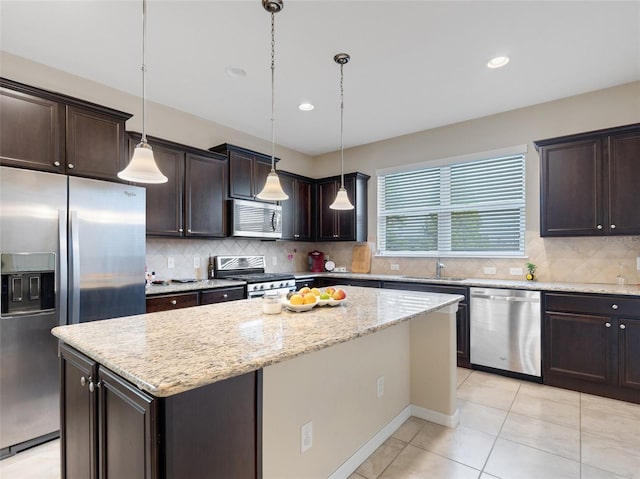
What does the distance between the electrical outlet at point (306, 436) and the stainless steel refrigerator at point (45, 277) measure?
179 cm

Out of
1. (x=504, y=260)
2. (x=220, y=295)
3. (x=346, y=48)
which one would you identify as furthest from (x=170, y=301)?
(x=504, y=260)

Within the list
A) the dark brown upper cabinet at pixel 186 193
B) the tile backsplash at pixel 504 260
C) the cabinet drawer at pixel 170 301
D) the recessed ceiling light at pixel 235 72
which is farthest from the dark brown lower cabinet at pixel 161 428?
the recessed ceiling light at pixel 235 72

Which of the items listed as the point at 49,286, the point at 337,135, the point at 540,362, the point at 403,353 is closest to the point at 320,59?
the point at 337,135

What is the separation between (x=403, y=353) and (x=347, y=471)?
92cm

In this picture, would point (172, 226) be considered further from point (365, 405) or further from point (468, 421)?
point (468, 421)

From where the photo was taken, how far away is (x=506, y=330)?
3.29 m

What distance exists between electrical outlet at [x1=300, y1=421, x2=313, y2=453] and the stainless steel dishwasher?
96.4 inches

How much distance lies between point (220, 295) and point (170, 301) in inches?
19.9

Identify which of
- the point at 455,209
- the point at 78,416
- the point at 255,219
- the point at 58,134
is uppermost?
the point at 58,134

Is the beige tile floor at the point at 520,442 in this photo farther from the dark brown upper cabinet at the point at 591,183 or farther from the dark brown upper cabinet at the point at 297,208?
the dark brown upper cabinet at the point at 297,208

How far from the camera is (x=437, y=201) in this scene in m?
4.43

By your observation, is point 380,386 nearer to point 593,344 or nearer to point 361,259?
point 593,344

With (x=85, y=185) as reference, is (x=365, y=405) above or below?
below

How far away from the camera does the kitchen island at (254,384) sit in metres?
1.03
